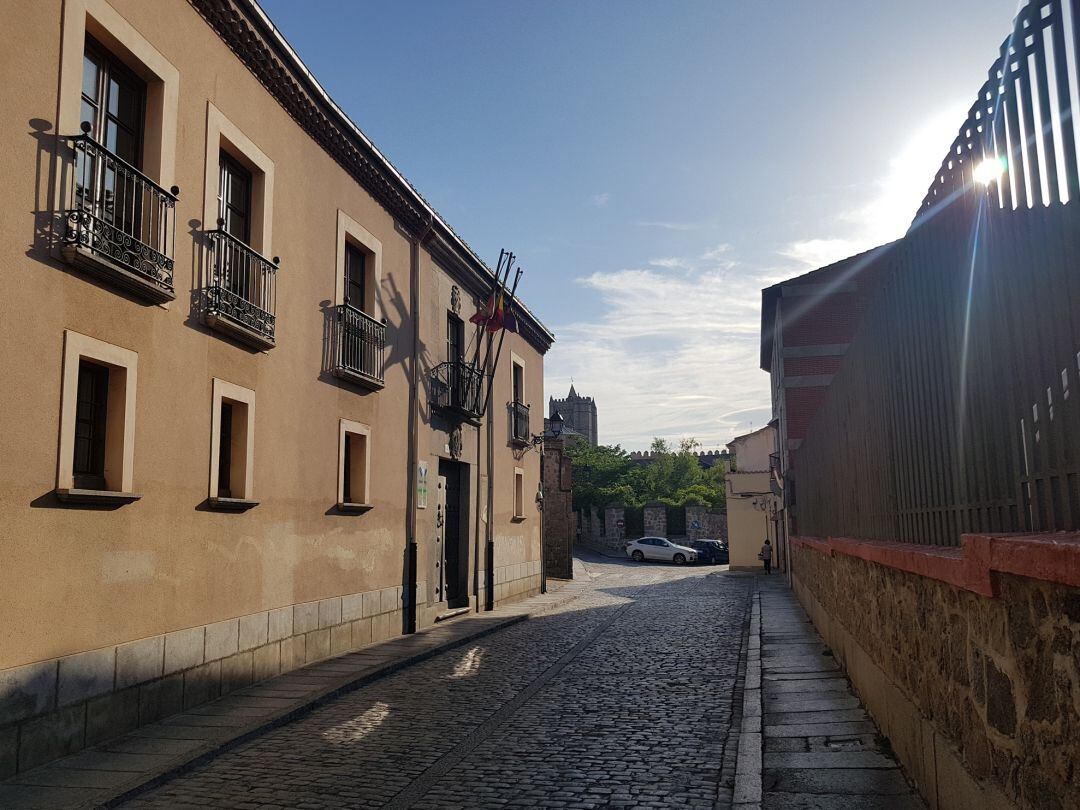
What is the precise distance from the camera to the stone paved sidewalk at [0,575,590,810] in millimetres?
5945

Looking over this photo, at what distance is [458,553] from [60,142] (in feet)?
41.5

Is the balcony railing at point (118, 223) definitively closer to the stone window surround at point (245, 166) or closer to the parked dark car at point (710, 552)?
the stone window surround at point (245, 166)

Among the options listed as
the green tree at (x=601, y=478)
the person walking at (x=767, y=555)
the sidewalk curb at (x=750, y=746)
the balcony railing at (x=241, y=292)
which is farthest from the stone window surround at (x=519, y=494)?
the green tree at (x=601, y=478)

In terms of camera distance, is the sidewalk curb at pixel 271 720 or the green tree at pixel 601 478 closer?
the sidewalk curb at pixel 271 720

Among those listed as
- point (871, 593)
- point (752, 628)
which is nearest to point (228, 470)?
point (871, 593)

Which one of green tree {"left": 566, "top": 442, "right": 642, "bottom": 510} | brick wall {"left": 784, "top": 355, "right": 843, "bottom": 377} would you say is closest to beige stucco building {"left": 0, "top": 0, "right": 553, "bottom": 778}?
brick wall {"left": 784, "top": 355, "right": 843, "bottom": 377}

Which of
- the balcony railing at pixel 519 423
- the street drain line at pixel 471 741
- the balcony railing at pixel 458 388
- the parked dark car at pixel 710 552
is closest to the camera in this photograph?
the street drain line at pixel 471 741

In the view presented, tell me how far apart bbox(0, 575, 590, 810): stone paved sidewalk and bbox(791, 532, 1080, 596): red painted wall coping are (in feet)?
16.8

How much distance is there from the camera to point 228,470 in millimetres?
10000

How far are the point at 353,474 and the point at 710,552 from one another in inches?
1373

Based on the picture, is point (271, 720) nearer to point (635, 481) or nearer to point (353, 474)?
point (353, 474)

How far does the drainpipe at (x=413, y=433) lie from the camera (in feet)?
48.9

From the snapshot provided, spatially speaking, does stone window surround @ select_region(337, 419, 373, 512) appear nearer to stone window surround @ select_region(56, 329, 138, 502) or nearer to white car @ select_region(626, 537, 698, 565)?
stone window surround @ select_region(56, 329, 138, 502)

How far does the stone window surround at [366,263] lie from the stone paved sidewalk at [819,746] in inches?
298
